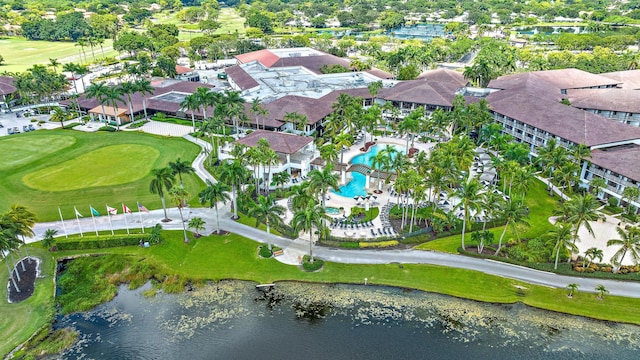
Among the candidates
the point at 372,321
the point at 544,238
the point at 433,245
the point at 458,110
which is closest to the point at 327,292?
the point at 372,321

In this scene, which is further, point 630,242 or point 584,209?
point 584,209

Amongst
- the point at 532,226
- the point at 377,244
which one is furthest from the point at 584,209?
the point at 377,244

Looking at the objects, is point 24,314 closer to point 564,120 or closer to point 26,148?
point 26,148

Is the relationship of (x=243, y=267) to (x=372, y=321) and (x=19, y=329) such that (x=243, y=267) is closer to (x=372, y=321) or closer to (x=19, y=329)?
(x=372, y=321)

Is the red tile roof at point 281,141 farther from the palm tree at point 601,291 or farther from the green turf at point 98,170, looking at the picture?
the palm tree at point 601,291

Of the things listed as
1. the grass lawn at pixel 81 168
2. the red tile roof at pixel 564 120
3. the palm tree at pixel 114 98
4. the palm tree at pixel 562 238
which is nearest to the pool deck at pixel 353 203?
the red tile roof at pixel 564 120

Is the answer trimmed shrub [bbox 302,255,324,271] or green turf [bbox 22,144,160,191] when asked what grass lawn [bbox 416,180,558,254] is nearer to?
trimmed shrub [bbox 302,255,324,271]

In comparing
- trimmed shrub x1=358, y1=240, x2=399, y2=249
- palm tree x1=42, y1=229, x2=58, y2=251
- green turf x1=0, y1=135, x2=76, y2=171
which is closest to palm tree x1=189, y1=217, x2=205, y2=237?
palm tree x1=42, y1=229, x2=58, y2=251
